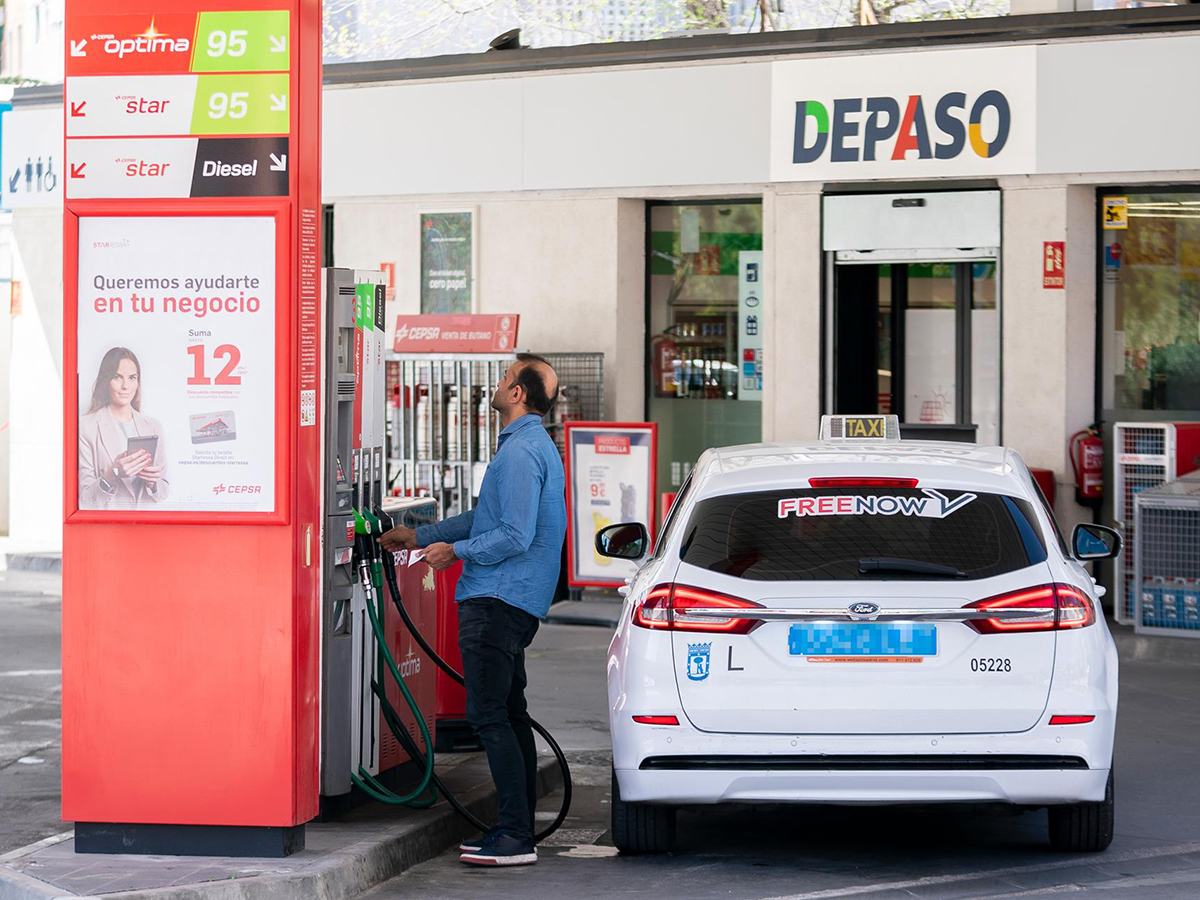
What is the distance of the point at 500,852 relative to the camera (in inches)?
265

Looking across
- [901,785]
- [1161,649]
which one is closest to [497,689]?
[901,785]

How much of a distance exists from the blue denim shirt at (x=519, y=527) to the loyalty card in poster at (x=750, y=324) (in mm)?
8820

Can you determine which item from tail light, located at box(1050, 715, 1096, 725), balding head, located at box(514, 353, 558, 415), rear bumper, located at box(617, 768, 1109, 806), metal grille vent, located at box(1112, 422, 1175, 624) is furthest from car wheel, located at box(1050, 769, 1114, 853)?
metal grille vent, located at box(1112, 422, 1175, 624)

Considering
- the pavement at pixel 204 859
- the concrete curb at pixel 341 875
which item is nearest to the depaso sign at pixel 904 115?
the pavement at pixel 204 859

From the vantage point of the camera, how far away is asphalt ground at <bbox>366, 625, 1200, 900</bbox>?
632 centimetres

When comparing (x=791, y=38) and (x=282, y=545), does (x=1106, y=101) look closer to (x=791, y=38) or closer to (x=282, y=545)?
(x=791, y=38)

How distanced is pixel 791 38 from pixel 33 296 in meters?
8.46

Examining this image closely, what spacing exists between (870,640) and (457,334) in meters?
9.19

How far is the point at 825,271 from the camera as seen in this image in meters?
15.0

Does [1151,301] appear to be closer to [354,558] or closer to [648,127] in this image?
[648,127]

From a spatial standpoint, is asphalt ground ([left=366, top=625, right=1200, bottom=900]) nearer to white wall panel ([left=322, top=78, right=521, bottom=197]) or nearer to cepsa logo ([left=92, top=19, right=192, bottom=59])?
cepsa logo ([left=92, top=19, right=192, bottom=59])

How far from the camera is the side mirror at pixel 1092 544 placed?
751cm

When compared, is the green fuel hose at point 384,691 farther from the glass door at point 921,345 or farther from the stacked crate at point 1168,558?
the glass door at point 921,345

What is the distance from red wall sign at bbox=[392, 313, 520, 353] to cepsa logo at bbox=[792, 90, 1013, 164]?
9.21ft
